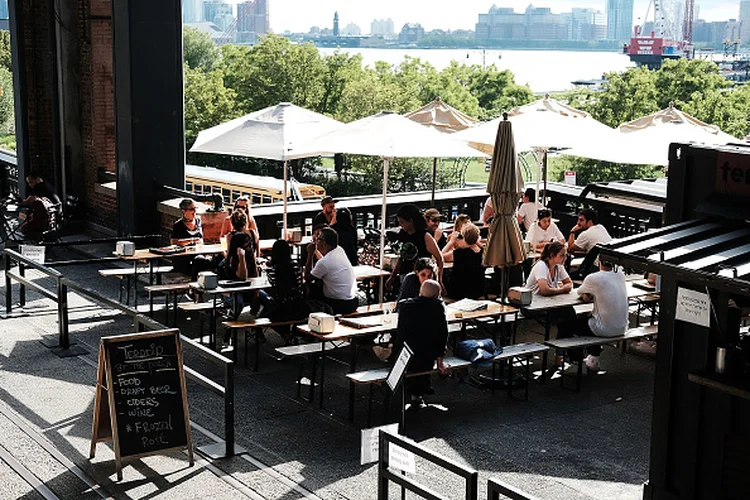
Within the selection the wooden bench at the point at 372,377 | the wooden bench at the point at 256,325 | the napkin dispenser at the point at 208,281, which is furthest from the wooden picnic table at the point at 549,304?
the napkin dispenser at the point at 208,281

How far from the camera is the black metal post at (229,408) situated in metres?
7.96

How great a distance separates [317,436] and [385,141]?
4362 millimetres

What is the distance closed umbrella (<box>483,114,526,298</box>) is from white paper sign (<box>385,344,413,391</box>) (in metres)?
3.12

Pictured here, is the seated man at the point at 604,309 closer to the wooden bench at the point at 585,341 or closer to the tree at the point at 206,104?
the wooden bench at the point at 585,341

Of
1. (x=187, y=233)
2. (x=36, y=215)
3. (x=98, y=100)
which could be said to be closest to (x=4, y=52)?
(x=98, y=100)

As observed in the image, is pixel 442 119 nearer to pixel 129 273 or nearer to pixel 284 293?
pixel 129 273

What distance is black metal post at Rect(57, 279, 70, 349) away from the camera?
35.9ft

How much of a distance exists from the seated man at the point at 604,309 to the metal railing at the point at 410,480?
4657mm

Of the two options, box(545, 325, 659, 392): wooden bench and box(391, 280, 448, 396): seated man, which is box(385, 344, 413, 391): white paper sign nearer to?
box(391, 280, 448, 396): seated man

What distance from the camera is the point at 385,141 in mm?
12016

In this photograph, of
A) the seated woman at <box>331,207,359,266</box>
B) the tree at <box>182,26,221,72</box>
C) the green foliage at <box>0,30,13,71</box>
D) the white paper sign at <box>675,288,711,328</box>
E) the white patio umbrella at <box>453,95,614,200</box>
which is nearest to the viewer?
the white paper sign at <box>675,288,711,328</box>

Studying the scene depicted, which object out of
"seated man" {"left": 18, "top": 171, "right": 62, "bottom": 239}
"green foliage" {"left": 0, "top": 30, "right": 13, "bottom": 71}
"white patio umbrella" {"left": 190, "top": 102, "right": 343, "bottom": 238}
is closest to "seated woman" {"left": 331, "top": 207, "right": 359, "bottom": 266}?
"white patio umbrella" {"left": 190, "top": 102, "right": 343, "bottom": 238}

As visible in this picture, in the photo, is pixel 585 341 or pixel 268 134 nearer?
pixel 585 341

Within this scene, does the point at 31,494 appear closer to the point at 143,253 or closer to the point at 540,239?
the point at 143,253
